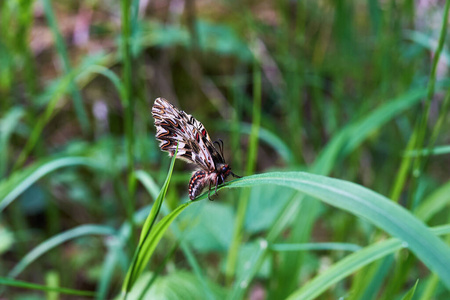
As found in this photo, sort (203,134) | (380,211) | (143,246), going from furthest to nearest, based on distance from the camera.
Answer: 1. (203,134)
2. (143,246)
3. (380,211)

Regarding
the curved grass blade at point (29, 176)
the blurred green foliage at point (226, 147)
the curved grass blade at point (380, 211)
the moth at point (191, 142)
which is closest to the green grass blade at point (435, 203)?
the blurred green foliage at point (226, 147)

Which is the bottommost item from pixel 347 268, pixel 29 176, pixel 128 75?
pixel 347 268

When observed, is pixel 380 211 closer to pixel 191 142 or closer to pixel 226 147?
pixel 191 142

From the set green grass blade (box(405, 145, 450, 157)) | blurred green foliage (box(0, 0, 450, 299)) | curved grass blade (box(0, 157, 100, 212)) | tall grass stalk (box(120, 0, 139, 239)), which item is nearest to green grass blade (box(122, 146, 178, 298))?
blurred green foliage (box(0, 0, 450, 299))

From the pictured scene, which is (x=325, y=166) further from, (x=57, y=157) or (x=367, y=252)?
(x=57, y=157)

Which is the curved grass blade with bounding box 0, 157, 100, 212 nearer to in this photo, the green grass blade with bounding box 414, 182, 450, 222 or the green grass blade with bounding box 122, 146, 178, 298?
the green grass blade with bounding box 122, 146, 178, 298

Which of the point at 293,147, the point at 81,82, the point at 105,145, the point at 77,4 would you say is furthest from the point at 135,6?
the point at 77,4

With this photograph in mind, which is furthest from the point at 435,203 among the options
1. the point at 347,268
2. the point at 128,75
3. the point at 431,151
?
the point at 128,75
